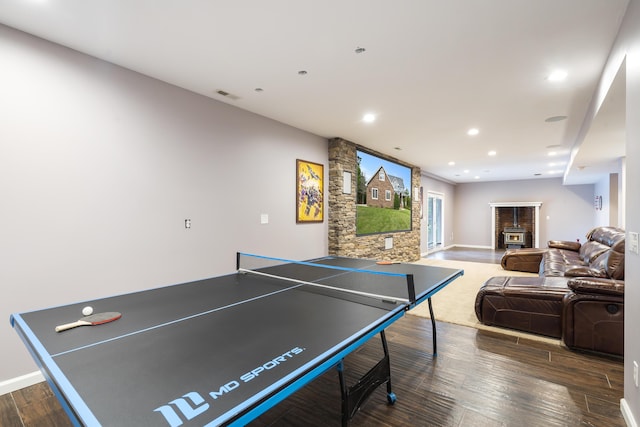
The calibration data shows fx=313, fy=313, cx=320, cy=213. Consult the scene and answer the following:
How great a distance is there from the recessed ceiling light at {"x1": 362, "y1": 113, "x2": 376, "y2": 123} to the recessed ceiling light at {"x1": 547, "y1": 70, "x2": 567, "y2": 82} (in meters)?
1.90

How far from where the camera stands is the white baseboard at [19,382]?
7.51ft

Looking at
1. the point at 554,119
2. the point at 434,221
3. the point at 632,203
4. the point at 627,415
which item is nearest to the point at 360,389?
the point at 627,415

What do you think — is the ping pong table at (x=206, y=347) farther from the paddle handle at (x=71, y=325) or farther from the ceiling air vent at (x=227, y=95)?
the ceiling air vent at (x=227, y=95)

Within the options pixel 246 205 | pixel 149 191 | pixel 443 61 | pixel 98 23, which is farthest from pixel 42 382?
pixel 443 61

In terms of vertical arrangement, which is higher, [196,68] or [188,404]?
[196,68]

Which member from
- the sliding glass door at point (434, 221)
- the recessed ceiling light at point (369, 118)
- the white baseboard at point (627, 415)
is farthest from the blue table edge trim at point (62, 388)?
the sliding glass door at point (434, 221)

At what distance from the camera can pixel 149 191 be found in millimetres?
3053

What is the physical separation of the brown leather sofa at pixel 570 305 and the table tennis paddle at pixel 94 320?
353 centimetres

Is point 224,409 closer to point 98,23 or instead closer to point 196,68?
point 98,23

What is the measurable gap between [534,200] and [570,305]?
957 cm

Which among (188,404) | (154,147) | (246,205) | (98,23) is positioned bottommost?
(188,404)

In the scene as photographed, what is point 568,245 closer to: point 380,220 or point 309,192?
point 380,220

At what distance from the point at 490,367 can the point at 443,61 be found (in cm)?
263

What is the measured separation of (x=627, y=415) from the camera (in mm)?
1874
